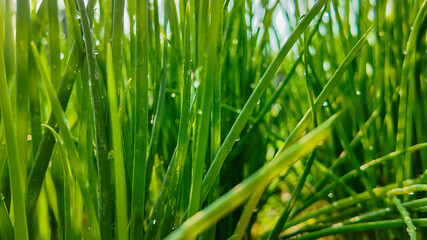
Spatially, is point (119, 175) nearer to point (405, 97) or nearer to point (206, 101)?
point (206, 101)

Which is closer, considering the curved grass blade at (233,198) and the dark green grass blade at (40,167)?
the curved grass blade at (233,198)

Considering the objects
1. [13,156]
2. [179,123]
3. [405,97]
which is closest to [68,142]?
[13,156]

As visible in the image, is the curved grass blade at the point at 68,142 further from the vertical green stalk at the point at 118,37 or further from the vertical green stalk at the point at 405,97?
the vertical green stalk at the point at 405,97

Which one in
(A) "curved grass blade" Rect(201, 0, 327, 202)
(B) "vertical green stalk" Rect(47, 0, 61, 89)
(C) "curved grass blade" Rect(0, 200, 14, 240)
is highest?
(B) "vertical green stalk" Rect(47, 0, 61, 89)

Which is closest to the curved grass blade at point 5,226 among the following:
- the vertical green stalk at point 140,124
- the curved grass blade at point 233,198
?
the vertical green stalk at point 140,124

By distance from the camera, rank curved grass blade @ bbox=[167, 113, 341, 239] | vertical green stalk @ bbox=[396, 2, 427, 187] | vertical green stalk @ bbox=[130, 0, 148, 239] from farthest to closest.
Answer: vertical green stalk @ bbox=[396, 2, 427, 187] < vertical green stalk @ bbox=[130, 0, 148, 239] < curved grass blade @ bbox=[167, 113, 341, 239]

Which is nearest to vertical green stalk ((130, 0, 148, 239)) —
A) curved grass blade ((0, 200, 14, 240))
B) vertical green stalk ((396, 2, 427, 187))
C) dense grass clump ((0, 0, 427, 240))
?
dense grass clump ((0, 0, 427, 240))

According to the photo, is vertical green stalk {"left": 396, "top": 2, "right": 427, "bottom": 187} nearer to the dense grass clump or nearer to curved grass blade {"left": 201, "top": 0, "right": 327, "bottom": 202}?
the dense grass clump

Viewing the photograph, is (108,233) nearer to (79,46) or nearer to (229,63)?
(79,46)
